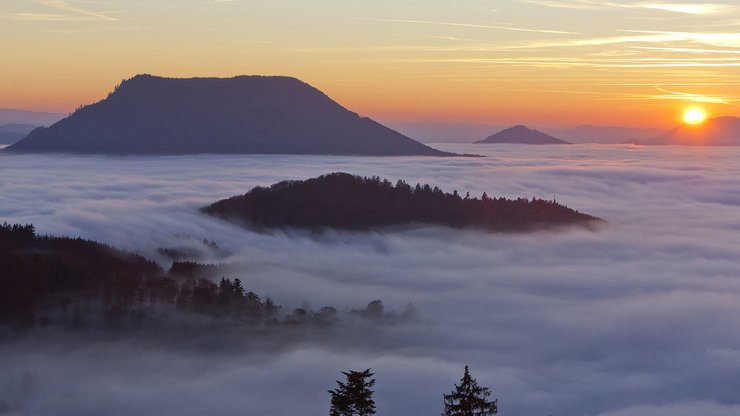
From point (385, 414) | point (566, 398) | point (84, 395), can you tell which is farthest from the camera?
point (566, 398)

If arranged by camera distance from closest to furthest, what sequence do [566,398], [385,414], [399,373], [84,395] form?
[385,414] < [84,395] < [566,398] < [399,373]

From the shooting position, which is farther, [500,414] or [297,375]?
[297,375]

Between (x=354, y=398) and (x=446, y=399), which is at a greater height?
(x=446, y=399)

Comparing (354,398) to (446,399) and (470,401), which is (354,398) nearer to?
(446,399)

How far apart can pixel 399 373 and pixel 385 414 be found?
1477 inches

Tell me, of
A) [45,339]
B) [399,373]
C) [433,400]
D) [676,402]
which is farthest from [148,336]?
[676,402]

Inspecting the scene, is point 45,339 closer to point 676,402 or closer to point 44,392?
point 44,392

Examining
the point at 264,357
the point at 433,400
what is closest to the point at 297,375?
the point at 264,357

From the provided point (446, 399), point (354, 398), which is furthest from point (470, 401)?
point (354, 398)

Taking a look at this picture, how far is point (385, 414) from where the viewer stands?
152 meters

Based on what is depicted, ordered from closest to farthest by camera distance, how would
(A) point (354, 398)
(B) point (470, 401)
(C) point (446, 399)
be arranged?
1. (B) point (470, 401)
2. (C) point (446, 399)
3. (A) point (354, 398)

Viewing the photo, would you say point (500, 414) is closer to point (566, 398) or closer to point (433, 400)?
point (433, 400)

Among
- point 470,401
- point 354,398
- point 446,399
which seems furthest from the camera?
point 354,398

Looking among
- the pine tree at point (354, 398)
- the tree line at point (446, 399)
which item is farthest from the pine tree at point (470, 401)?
the pine tree at point (354, 398)
